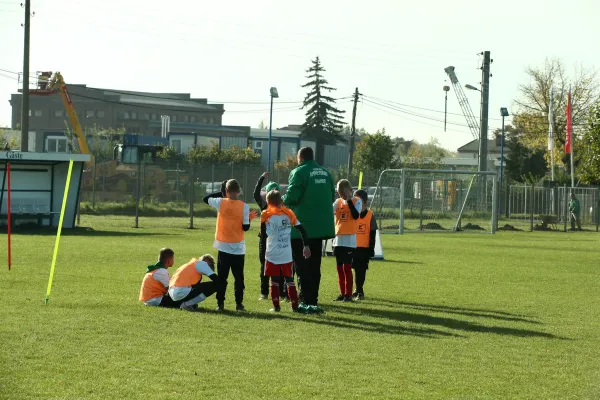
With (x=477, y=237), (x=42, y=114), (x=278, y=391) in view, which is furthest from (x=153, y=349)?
(x=42, y=114)

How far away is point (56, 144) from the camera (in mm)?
102188

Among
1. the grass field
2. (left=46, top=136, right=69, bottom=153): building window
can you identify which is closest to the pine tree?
(left=46, top=136, right=69, bottom=153): building window

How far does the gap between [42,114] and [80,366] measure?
130 metres

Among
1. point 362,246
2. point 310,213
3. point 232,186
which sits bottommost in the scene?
point 362,246

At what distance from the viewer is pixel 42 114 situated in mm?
134250

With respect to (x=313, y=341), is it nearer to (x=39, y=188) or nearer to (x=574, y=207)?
(x=39, y=188)

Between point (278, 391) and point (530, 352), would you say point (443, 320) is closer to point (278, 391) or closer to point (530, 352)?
point (530, 352)

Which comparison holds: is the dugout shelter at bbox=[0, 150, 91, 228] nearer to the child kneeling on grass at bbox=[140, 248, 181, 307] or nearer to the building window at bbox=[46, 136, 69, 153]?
the child kneeling on grass at bbox=[140, 248, 181, 307]

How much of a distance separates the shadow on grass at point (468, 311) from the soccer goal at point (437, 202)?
21108 millimetres

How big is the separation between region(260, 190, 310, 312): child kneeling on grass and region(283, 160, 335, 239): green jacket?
32 centimetres

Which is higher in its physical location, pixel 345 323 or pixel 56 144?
pixel 56 144

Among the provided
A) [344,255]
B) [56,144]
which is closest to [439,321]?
[344,255]

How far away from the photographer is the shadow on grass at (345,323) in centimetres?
1173

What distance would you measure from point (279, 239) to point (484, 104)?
29.8m
